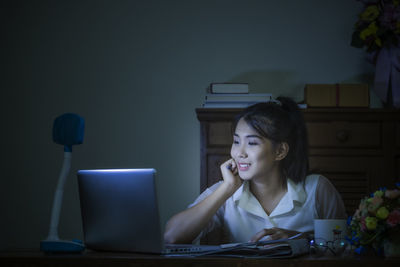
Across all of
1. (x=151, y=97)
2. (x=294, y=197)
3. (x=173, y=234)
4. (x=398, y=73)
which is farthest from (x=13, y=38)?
(x=398, y=73)

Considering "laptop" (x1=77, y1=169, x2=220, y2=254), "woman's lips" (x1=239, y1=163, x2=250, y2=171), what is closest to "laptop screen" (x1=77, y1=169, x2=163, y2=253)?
"laptop" (x1=77, y1=169, x2=220, y2=254)

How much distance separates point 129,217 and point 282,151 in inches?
38.9

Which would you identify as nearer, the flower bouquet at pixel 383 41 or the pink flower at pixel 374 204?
the pink flower at pixel 374 204

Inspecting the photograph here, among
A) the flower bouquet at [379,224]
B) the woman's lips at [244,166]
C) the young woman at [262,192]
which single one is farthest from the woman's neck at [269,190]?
the flower bouquet at [379,224]

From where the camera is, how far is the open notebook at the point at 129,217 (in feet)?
3.29

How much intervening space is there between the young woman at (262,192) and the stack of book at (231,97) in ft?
1.16

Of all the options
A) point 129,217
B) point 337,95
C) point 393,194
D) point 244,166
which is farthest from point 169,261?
point 337,95

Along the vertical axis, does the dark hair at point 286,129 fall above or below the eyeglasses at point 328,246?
above

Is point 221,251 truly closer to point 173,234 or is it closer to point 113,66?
point 173,234

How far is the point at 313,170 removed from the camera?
216 centimetres

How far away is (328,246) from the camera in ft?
3.72

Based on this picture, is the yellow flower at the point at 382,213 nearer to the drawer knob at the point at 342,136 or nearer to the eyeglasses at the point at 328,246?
the eyeglasses at the point at 328,246

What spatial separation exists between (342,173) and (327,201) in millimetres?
489

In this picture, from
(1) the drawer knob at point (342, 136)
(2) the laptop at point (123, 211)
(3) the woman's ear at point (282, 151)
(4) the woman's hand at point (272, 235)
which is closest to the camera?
(2) the laptop at point (123, 211)
